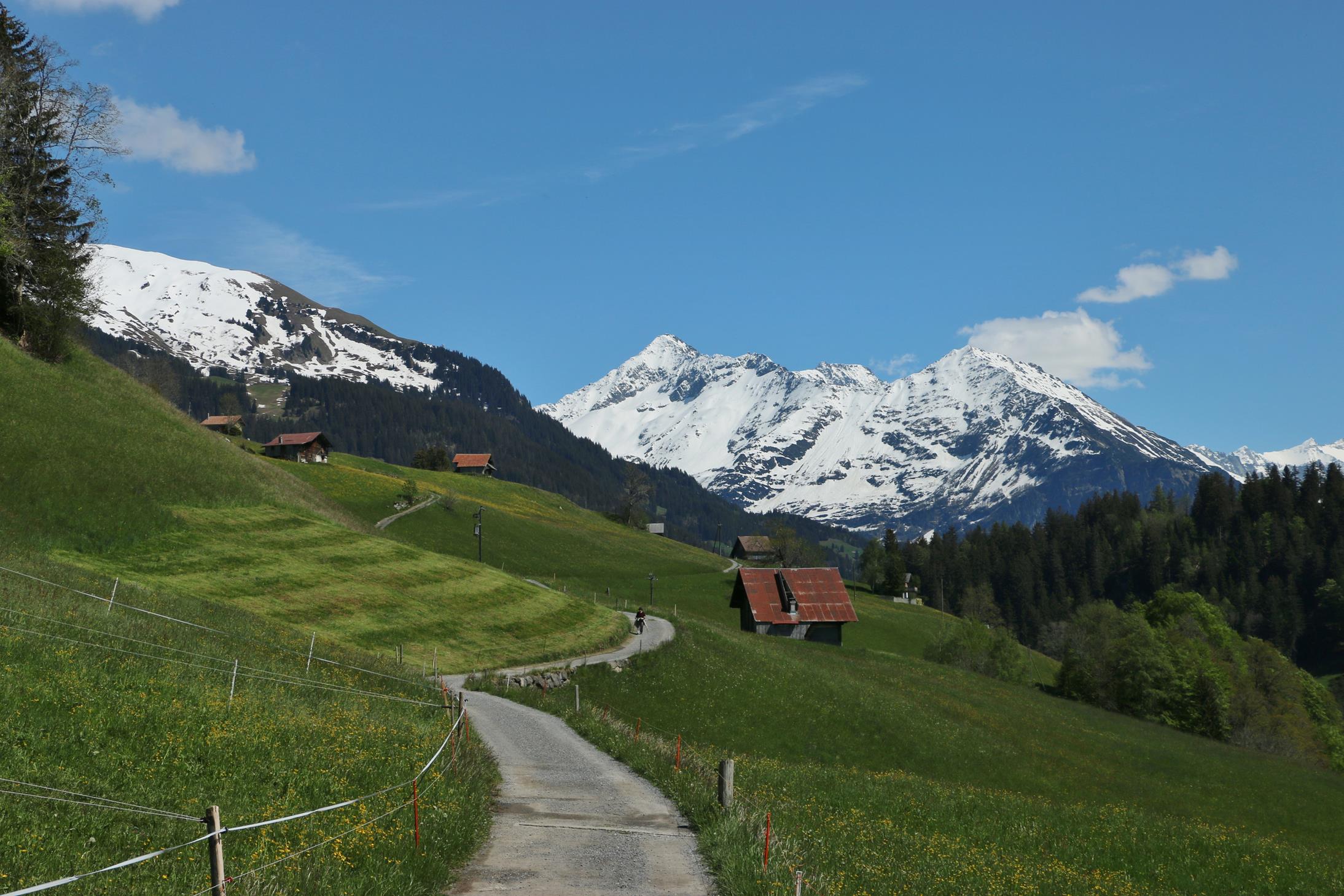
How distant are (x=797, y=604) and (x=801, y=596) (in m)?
1.13

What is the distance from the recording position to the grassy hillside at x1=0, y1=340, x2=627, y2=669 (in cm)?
4897

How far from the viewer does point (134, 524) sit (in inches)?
2099

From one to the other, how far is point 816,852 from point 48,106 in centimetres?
7622

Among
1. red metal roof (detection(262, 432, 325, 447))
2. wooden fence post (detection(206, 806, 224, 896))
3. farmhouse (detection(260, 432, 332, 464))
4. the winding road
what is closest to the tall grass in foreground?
the winding road

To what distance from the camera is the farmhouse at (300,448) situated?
169 m

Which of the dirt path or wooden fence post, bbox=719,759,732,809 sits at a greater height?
the dirt path

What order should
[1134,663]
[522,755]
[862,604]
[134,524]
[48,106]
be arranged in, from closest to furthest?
[522,755] → [134,524] → [48,106] → [1134,663] → [862,604]

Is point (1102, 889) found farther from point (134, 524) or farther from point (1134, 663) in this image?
point (1134, 663)

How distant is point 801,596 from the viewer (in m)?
92.1

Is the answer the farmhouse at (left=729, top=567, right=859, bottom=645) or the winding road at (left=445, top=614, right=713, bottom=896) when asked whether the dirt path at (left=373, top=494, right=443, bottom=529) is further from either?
the winding road at (left=445, top=614, right=713, bottom=896)

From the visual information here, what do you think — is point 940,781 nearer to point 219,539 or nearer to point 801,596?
point 219,539

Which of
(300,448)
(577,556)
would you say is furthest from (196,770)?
(300,448)

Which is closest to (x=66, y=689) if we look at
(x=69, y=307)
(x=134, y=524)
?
(x=134, y=524)

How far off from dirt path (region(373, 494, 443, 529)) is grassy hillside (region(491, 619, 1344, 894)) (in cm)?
5549
